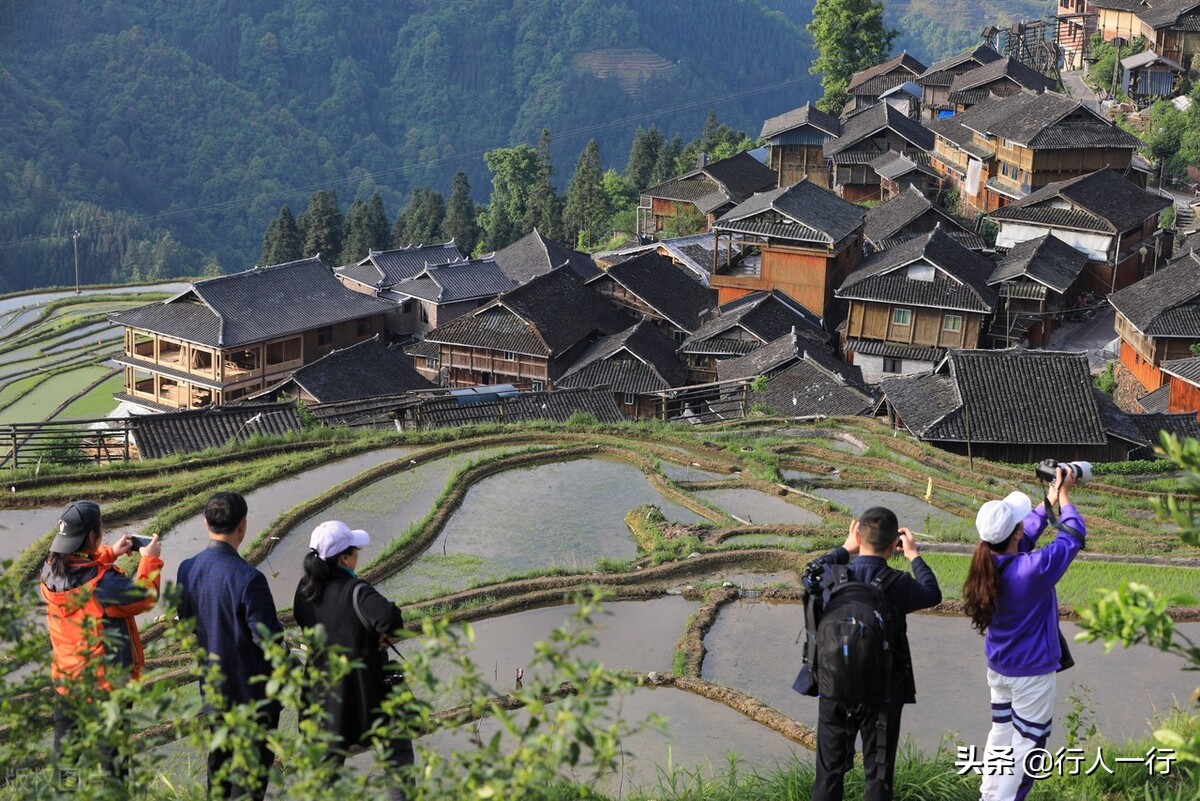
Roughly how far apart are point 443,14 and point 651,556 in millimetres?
118571

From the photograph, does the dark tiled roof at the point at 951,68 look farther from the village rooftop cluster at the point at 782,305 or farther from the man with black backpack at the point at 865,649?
the man with black backpack at the point at 865,649

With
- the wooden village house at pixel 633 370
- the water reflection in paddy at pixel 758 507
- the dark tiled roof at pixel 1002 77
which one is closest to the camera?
the water reflection in paddy at pixel 758 507

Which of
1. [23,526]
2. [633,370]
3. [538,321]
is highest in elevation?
[538,321]

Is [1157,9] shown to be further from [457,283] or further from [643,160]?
[457,283]

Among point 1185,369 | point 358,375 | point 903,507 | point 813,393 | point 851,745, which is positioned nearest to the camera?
point 851,745

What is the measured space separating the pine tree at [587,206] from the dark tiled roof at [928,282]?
28.9 metres

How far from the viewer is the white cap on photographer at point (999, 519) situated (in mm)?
6328

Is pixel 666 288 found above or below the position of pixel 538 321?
above

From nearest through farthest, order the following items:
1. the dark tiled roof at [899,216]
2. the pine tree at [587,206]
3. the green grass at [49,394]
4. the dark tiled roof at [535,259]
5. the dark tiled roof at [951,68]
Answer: the green grass at [49,394] → the dark tiled roof at [899,216] → the dark tiled roof at [535,259] → the dark tiled roof at [951,68] → the pine tree at [587,206]

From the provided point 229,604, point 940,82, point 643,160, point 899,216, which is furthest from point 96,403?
point 940,82

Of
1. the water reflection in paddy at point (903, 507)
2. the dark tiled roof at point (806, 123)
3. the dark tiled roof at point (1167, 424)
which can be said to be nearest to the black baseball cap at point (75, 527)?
the water reflection in paddy at point (903, 507)

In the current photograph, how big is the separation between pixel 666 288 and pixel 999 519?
36497 millimetres

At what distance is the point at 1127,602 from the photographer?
4.20 m

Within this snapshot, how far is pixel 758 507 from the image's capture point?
58.5 ft
